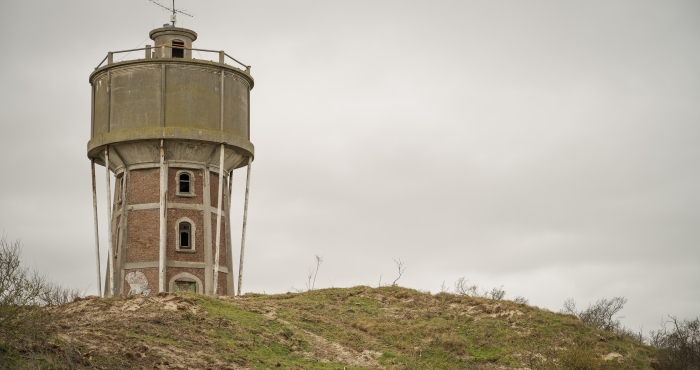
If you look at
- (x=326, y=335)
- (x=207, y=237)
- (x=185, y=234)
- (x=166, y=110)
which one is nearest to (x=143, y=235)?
(x=185, y=234)

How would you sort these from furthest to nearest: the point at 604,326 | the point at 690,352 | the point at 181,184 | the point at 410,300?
the point at 604,326 → the point at 181,184 → the point at 410,300 → the point at 690,352

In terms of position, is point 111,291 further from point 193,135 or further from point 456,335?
point 456,335

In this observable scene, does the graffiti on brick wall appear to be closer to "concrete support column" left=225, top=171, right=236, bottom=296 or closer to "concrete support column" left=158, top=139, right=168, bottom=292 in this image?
"concrete support column" left=158, top=139, right=168, bottom=292

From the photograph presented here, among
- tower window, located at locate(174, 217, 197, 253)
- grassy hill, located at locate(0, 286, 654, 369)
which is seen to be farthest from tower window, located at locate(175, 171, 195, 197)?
grassy hill, located at locate(0, 286, 654, 369)

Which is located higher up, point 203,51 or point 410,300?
point 203,51

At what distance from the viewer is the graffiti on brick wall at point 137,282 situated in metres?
36.3

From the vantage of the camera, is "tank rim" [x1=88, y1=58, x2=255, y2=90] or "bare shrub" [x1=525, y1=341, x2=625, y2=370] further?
"tank rim" [x1=88, y1=58, x2=255, y2=90]

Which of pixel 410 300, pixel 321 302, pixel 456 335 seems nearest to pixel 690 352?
pixel 456 335

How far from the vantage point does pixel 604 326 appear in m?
40.5

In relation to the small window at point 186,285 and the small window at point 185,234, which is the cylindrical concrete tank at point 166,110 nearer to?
the small window at point 185,234

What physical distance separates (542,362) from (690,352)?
5.80 metres

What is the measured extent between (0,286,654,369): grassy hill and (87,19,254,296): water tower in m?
3.31

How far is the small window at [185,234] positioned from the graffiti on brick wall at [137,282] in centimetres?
200

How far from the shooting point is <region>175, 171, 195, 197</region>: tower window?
123 ft
